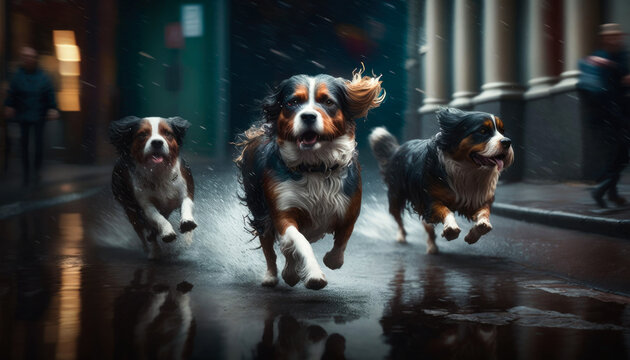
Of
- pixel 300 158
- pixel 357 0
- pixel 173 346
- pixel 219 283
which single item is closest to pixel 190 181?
pixel 219 283

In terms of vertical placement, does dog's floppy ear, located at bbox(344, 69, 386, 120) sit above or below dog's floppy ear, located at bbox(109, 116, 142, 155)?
above

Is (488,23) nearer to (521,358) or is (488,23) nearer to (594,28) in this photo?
(594,28)

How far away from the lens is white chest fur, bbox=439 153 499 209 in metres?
6.62

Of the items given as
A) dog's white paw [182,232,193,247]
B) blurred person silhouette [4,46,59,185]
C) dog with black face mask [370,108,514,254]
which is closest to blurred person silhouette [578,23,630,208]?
dog with black face mask [370,108,514,254]

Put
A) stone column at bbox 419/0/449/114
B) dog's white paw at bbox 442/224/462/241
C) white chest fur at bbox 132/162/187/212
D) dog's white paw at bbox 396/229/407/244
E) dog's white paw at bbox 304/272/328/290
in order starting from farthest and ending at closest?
1. stone column at bbox 419/0/449/114
2. dog's white paw at bbox 396/229/407/244
3. white chest fur at bbox 132/162/187/212
4. dog's white paw at bbox 442/224/462/241
5. dog's white paw at bbox 304/272/328/290

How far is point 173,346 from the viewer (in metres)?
3.87

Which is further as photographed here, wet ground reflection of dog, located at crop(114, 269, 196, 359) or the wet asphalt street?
the wet asphalt street

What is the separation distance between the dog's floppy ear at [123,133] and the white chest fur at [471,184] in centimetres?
278

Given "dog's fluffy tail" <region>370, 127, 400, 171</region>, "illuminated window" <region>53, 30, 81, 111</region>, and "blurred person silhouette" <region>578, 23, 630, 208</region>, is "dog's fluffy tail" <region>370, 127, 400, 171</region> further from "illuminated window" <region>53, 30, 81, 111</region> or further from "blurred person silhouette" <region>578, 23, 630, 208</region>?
"illuminated window" <region>53, 30, 81, 111</region>

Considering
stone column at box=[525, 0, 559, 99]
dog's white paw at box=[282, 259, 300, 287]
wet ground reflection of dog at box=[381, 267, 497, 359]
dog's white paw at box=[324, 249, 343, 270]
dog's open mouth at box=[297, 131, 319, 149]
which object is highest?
stone column at box=[525, 0, 559, 99]

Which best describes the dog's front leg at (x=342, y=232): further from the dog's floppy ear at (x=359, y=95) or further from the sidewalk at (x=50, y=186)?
the sidewalk at (x=50, y=186)

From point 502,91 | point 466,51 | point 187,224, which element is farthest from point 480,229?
point 466,51

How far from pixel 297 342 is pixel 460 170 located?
3088 millimetres

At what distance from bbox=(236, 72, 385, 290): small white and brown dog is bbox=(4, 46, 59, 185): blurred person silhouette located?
773 centimetres
